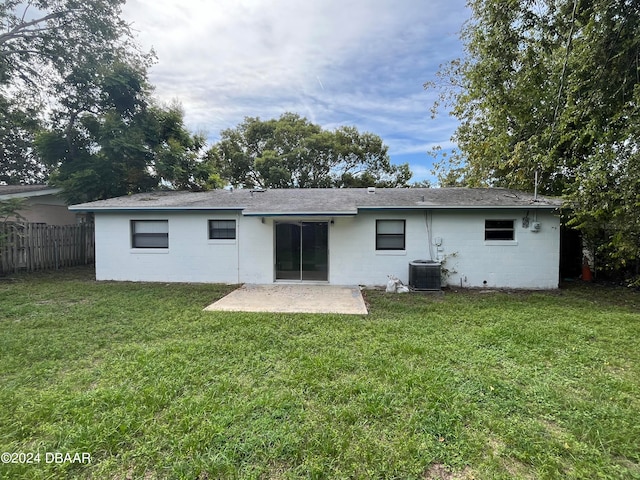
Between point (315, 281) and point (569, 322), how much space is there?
22.4 feet

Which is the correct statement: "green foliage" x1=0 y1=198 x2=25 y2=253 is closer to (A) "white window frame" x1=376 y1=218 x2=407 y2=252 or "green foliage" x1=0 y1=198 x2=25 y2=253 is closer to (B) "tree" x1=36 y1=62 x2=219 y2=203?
(B) "tree" x1=36 y1=62 x2=219 y2=203

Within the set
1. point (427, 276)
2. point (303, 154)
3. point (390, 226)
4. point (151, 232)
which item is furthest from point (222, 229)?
point (303, 154)

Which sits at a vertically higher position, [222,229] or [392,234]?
[222,229]

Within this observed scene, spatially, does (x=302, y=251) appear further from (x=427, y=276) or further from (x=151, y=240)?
(x=151, y=240)

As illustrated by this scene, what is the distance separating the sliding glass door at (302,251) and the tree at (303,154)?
16.1m

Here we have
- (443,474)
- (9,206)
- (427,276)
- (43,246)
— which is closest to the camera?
(443,474)

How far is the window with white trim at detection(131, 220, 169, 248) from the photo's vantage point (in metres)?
10.6

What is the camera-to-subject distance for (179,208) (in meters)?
10.0

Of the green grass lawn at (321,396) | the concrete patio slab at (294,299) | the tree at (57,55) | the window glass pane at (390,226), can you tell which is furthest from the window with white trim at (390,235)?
the tree at (57,55)

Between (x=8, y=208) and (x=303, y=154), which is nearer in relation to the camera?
(x=8, y=208)

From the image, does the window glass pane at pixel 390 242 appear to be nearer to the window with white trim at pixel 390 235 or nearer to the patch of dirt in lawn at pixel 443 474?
the window with white trim at pixel 390 235

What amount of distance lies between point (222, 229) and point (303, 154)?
56.3ft

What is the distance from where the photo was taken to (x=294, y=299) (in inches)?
325

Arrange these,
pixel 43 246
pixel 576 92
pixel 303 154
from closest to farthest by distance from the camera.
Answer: pixel 576 92 < pixel 43 246 < pixel 303 154
